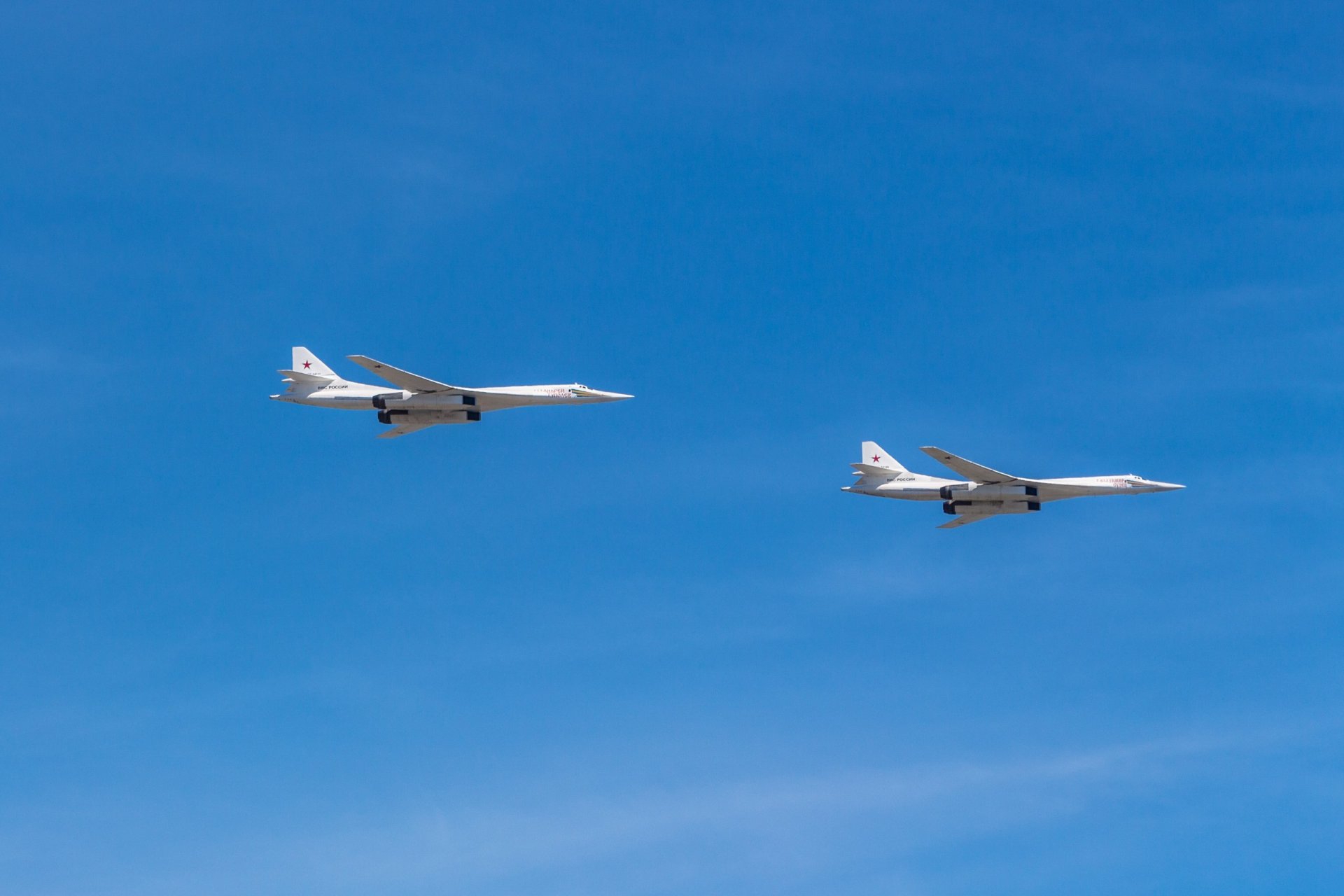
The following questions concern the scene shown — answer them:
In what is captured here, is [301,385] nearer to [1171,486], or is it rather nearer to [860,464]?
[860,464]

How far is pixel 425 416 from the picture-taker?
118750mm

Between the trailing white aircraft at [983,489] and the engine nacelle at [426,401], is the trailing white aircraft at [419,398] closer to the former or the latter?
the engine nacelle at [426,401]

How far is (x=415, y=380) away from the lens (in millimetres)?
116375

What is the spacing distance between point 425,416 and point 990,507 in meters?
40.7

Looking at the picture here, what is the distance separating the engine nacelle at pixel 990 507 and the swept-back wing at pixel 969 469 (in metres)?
1.72

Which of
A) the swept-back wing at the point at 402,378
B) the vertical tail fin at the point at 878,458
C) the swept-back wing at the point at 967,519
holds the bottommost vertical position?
the swept-back wing at the point at 967,519

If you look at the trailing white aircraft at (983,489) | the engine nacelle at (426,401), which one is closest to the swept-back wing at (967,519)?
the trailing white aircraft at (983,489)

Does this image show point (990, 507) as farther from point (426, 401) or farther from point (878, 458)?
point (426, 401)

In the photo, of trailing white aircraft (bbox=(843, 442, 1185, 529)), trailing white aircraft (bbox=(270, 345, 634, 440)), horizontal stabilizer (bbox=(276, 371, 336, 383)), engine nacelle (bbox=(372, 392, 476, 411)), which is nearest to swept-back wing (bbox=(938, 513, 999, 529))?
trailing white aircraft (bbox=(843, 442, 1185, 529))

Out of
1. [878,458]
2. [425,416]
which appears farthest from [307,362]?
[878,458]

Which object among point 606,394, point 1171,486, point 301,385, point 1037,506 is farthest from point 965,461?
point 301,385

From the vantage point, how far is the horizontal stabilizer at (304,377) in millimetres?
123125

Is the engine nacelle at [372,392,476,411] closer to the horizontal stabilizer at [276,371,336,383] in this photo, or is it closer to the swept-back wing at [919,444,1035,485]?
the horizontal stabilizer at [276,371,336,383]

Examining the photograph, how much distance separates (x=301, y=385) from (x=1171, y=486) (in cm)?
6357
